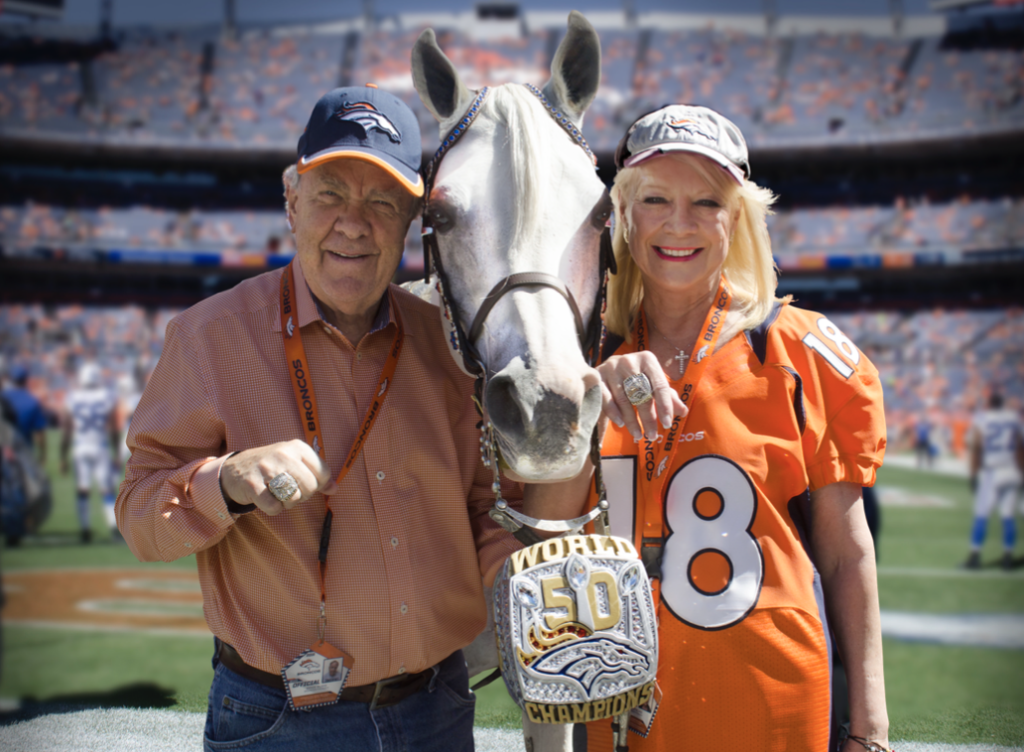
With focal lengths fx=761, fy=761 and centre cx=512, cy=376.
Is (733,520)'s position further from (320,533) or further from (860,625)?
(320,533)

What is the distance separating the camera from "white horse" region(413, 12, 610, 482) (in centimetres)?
156

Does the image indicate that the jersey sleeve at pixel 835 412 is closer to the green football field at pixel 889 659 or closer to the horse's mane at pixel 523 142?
the horse's mane at pixel 523 142

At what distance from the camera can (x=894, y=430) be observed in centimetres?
2231

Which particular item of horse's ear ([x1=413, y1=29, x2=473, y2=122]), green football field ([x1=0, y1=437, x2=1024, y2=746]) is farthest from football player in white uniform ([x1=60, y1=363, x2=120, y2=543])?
horse's ear ([x1=413, y1=29, x2=473, y2=122])

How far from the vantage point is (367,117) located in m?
1.84

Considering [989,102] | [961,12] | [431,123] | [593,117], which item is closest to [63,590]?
[431,123]

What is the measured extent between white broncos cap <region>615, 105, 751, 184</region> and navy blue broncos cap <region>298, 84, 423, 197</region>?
1.85 ft

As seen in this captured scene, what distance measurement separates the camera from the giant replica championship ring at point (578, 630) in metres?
1.54

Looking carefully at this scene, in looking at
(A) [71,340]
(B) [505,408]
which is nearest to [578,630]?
(B) [505,408]

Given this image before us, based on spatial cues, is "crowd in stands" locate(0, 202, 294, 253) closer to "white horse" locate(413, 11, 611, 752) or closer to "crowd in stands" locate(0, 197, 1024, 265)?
"crowd in stands" locate(0, 197, 1024, 265)

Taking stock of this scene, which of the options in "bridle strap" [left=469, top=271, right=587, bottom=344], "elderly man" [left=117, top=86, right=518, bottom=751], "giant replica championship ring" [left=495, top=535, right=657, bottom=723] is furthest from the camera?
"elderly man" [left=117, top=86, right=518, bottom=751]

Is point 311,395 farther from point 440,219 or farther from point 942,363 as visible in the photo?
point 942,363

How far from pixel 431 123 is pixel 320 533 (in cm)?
2969

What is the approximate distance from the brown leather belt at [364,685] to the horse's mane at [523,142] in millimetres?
1126
